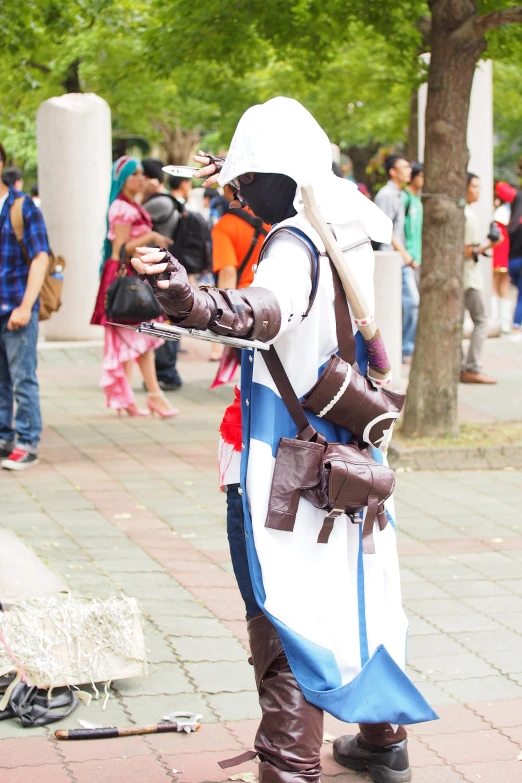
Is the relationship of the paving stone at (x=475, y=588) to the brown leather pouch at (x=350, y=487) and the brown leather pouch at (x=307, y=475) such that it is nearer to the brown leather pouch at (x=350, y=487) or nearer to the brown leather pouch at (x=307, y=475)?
the brown leather pouch at (x=350, y=487)

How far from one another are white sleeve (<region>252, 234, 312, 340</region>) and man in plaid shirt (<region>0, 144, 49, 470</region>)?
437cm

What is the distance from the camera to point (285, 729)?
10.2 ft

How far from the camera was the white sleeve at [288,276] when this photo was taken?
115 inches

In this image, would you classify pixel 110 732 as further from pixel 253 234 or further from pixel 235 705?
pixel 253 234

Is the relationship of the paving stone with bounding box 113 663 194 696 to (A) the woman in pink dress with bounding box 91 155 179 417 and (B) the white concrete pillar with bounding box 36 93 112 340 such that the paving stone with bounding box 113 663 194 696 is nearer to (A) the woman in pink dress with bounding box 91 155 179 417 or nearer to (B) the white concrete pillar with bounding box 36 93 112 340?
(A) the woman in pink dress with bounding box 91 155 179 417

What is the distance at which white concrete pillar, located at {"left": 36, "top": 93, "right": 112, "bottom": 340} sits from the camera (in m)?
14.1

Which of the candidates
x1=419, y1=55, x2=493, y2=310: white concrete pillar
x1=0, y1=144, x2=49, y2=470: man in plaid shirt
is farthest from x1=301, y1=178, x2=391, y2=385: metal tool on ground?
x1=419, y1=55, x2=493, y2=310: white concrete pillar

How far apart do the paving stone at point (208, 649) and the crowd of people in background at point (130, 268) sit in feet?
5.54

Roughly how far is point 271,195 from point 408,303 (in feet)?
30.2

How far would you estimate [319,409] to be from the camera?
10.3 ft

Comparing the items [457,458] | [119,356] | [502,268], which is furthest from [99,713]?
[502,268]

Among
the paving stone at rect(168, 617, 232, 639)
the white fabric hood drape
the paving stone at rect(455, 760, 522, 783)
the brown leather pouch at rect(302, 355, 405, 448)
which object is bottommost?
the paving stone at rect(168, 617, 232, 639)

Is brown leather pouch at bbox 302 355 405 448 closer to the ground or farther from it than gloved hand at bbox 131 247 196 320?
closer to the ground

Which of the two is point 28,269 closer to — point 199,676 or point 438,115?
point 438,115
